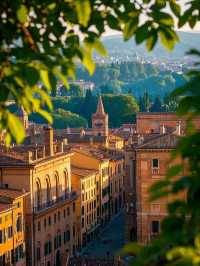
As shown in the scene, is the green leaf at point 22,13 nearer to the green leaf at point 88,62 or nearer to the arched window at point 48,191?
the green leaf at point 88,62

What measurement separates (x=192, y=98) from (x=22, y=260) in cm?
3469

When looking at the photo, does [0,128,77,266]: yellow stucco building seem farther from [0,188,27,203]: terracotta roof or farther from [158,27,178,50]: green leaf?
[158,27,178,50]: green leaf

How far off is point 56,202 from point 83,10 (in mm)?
40276

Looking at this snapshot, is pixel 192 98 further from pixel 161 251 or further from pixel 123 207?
pixel 123 207

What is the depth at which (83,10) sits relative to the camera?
5.31m

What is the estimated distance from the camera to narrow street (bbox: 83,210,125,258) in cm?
4654

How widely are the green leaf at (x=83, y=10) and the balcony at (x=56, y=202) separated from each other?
3705 cm

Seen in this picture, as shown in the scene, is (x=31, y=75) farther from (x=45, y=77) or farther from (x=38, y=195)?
(x=38, y=195)

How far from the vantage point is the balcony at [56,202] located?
141ft

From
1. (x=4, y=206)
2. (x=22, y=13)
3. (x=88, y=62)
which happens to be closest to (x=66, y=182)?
(x=4, y=206)

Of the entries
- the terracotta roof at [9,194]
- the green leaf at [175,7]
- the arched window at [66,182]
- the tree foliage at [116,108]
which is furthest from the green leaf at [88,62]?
the tree foliage at [116,108]

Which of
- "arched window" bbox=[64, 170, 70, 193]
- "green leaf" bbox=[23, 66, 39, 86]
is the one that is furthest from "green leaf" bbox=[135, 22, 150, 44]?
"arched window" bbox=[64, 170, 70, 193]

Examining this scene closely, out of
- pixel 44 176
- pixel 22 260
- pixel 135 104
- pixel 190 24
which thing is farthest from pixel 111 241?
pixel 135 104

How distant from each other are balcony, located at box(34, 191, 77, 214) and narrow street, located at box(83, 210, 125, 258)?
2.80m
